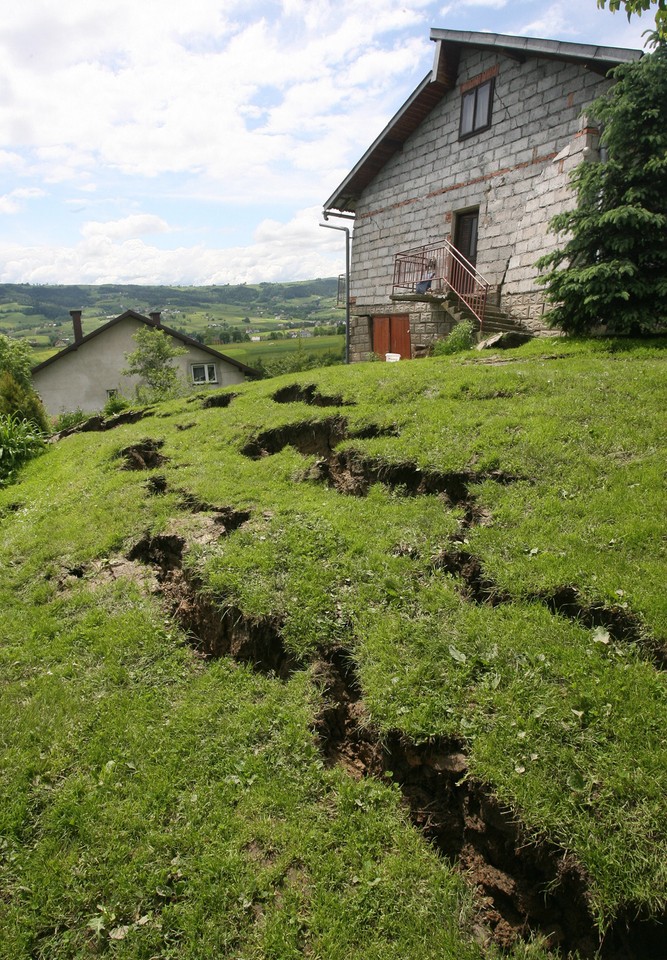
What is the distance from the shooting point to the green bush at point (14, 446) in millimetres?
11141

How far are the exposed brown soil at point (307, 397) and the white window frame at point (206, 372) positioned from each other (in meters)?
24.3

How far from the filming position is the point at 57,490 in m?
8.66

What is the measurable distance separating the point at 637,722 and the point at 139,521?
5.62 m

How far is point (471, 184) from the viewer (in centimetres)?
1488

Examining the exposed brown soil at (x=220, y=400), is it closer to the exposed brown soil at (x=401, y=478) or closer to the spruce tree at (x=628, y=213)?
the exposed brown soil at (x=401, y=478)

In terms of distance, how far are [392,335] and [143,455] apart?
11319 millimetres

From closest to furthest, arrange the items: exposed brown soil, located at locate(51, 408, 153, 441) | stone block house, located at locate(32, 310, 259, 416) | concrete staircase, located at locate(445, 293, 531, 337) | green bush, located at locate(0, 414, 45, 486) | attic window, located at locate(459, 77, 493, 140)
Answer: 1. green bush, located at locate(0, 414, 45, 486)
2. exposed brown soil, located at locate(51, 408, 153, 441)
3. concrete staircase, located at locate(445, 293, 531, 337)
4. attic window, located at locate(459, 77, 493, 140)
5. stone block house, located at locate(32, 310, 259, 416)

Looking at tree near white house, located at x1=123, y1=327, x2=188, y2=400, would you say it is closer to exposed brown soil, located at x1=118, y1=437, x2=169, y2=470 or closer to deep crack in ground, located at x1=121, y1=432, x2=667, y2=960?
exposed brown soil, located at x1=118, y1=437, x2=169, y2=470

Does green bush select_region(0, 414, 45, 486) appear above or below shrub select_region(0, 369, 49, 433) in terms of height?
below

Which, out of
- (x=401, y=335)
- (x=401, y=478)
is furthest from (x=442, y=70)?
(x=401, y=478)

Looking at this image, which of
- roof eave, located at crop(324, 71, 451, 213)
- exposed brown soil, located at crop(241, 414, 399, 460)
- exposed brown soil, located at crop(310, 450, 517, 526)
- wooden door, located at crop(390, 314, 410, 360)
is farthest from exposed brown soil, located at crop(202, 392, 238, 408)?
roof eave, located at crop(324, 71, 451, 213)

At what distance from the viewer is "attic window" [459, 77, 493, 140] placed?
1414 centimetres

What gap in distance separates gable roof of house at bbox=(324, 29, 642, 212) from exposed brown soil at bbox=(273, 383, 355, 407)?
357 inches

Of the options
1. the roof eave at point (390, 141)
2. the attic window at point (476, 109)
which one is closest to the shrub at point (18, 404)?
the roof eave at point (390, 141)
